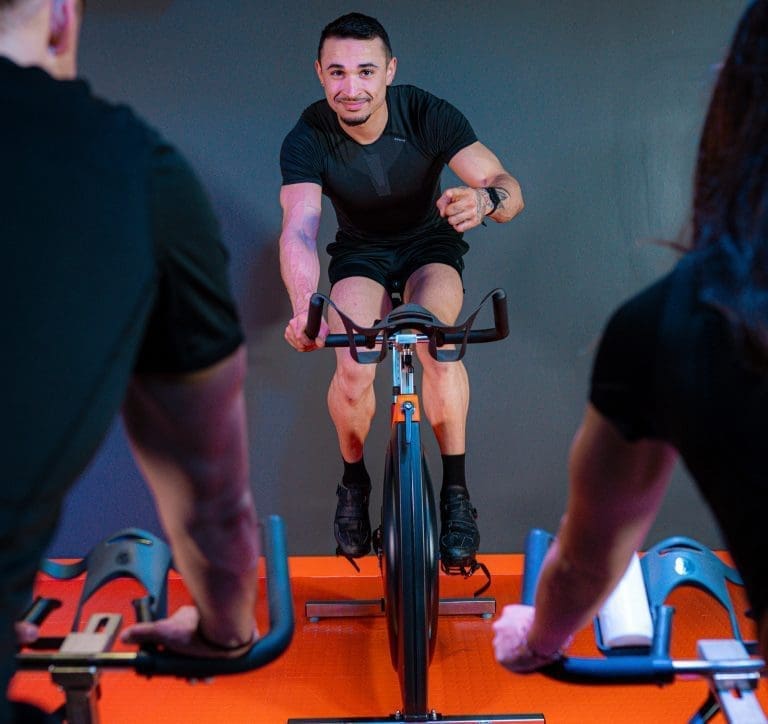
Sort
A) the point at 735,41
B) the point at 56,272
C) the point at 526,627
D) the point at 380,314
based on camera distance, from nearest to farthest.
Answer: the point at 56,272, the point at 735,41, the point at 526,627, the point at 380,314

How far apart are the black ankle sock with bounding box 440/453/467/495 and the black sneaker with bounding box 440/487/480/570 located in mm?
18

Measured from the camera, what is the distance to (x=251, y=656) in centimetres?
96

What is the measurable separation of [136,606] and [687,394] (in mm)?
780

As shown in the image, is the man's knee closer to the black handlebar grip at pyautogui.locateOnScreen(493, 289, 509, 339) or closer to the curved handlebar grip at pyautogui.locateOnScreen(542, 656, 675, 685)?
the black handlebar grip at pyautogui.locateOnScreen(493, 289, 509, 339)

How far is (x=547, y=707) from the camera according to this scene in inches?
89.4

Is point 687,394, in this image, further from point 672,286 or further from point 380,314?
point 380,314

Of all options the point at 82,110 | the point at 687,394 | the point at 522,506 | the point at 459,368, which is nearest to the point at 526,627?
the point at 687,394

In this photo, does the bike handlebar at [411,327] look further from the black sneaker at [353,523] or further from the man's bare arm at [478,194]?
the black sneaker at [353,523]

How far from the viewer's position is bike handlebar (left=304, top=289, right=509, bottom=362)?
83.7 inches

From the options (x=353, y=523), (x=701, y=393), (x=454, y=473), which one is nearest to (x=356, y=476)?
(x=353, y=523)

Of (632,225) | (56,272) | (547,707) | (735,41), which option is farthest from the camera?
(632,225)

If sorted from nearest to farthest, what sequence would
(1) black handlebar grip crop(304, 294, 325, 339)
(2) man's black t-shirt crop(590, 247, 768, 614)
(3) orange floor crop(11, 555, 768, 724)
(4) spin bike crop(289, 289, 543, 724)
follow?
(2) man's black t-shirt crop(590, 247, 768, 614) → (4) spin bike crop(289, 289, 543, 724) → (1) black handlebar grip crop(304, 294, 325, 339) → (3) orange floor crop(11, 555, 768, 724)

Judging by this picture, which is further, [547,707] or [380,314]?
[380,314]

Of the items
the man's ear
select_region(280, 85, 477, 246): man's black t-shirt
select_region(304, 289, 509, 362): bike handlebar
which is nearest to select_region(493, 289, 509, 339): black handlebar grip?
select_region(304, 289, 509, 362): bike handlebar
